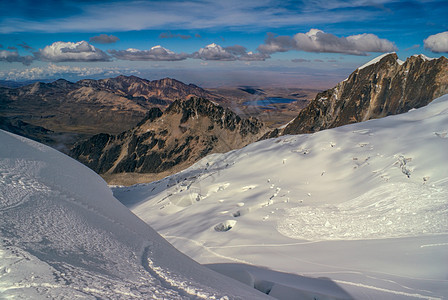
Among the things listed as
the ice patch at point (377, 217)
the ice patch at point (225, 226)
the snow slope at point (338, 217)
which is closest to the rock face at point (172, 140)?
the snow slope at point (338, 217)

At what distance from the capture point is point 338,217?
54.7 ft

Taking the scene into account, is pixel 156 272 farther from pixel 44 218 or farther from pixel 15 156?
pixel 15 156

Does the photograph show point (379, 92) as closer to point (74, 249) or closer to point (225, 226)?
point (225, 226)

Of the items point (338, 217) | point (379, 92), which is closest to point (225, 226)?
point (338, 217)

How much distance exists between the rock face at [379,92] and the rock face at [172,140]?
52545mm

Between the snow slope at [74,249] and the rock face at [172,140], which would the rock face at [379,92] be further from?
the snow slope at [74,249]

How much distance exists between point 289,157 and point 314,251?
16835mm

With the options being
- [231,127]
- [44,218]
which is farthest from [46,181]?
[231,127]

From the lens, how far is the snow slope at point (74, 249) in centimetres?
473

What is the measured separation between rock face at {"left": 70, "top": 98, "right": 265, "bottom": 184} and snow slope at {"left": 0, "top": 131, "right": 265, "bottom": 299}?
463 feet

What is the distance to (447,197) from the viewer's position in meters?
14.5

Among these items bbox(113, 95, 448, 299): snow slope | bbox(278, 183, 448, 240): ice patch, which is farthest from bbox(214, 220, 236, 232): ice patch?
bbox(278, 183, 448, 240): ice patch

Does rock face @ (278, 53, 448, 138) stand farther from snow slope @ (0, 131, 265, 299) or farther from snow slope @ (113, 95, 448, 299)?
snow slope @ (0, 131, 265, 299)

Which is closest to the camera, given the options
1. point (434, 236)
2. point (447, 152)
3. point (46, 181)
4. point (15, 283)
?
point (15, 283)
